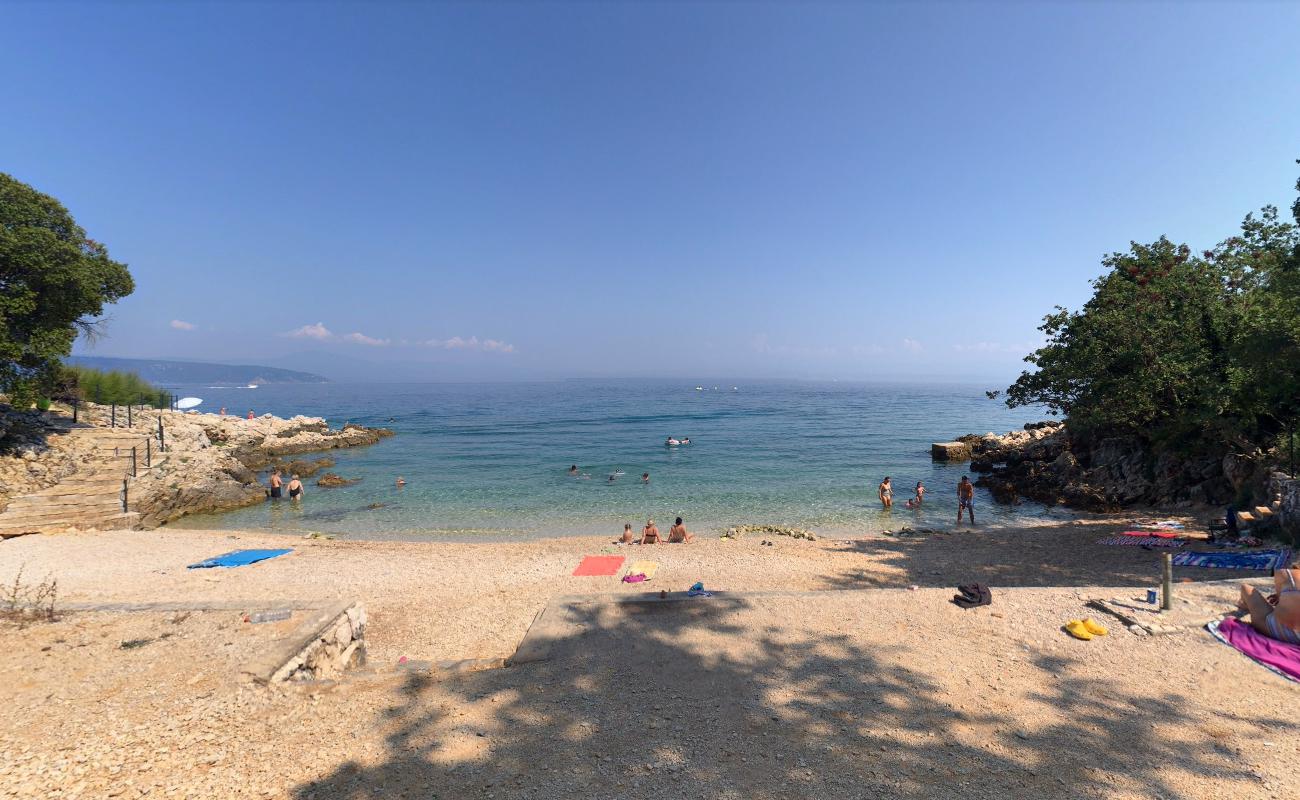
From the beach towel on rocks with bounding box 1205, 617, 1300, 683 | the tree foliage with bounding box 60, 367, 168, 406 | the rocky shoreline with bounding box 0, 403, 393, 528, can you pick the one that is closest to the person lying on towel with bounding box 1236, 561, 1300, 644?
the beach towel on rocks with bounding box 1205, 617, 1300, 683

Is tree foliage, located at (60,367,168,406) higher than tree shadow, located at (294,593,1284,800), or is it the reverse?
tree foliage, located at (60,367,168,406)

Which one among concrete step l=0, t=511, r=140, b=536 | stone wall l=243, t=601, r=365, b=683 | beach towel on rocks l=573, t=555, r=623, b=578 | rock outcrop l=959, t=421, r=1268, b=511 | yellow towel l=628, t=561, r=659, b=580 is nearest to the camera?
stone wall l=243, t=601, r=365, b=683

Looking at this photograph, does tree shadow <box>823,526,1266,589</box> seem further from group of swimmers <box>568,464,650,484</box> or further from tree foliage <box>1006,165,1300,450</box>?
group of swimmers <box>568,464,650,484</box>

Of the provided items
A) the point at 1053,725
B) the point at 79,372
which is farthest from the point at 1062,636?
the point at 79,372

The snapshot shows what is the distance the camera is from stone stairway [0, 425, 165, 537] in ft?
48.3

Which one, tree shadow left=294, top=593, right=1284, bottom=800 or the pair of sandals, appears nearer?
tree shadow left=294, top=593, right=1284, bottom=800

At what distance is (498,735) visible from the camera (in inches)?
184

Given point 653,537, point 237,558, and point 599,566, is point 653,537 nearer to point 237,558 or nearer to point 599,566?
point 599,566

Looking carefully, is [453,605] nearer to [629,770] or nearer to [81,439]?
[629,770]

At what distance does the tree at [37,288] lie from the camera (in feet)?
53.2

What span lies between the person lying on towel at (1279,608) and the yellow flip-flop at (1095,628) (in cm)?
172

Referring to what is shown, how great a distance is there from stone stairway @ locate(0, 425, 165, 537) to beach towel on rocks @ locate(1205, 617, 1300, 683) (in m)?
26.2

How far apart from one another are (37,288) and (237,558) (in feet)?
45.0

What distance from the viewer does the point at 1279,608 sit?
6289 mm
